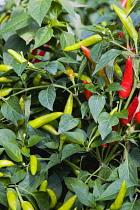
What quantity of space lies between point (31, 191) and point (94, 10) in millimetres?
1595

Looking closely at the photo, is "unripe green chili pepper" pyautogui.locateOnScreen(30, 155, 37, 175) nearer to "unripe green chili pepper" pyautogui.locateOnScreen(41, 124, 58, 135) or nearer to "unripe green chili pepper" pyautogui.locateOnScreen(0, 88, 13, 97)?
"unripe green chili pepper" pyautogui.locateOnScreen(41, 124, 58, 135)

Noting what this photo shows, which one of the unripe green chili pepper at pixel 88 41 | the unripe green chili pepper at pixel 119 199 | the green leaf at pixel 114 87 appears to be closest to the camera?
the unripe green chili pepper at pixel 119 199

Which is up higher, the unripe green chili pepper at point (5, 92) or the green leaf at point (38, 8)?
the green leaf at point (38, 8)

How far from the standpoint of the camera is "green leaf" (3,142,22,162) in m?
0.97

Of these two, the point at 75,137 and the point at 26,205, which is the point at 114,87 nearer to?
the point at 75,137

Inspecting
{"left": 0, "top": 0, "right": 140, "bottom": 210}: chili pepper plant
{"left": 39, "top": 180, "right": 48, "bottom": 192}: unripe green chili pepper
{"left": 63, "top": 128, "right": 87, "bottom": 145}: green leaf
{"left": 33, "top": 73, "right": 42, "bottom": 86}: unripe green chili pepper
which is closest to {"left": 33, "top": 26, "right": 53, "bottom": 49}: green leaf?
{"left": 0, "top": 0, "right": 140, "bottom": 210}: chili pepper plant

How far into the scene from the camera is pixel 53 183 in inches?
41.6

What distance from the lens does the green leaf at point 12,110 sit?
1008 millimetres

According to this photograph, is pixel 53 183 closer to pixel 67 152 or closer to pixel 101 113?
pixel 67 152

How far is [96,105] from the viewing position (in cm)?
95

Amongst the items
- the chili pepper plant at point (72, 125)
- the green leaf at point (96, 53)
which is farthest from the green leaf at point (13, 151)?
the green leaf at point (96, 53)

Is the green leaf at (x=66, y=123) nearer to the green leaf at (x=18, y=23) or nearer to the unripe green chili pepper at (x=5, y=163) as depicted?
the unripe green chili pepper at (x=5, y=163)

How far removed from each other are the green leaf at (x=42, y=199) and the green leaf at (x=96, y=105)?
284 mm

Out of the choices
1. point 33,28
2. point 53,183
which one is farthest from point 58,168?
point 33,28
